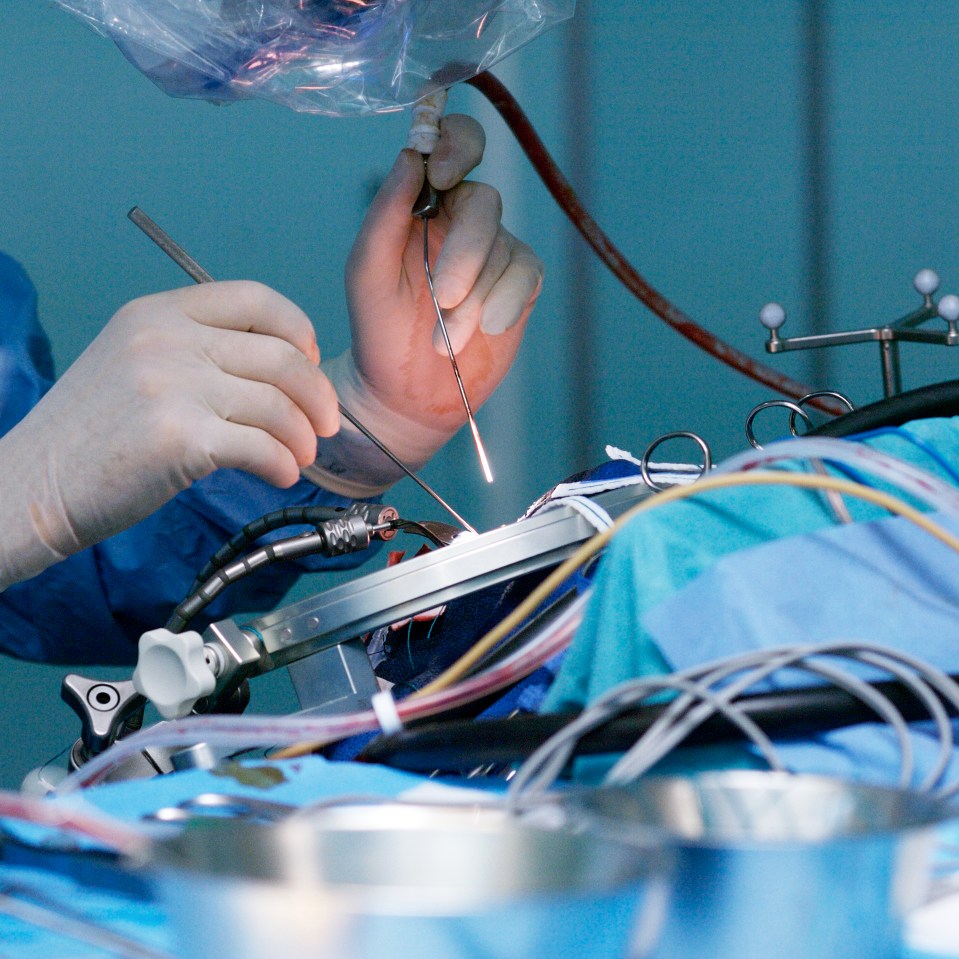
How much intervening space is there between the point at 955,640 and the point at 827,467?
0.35 ft

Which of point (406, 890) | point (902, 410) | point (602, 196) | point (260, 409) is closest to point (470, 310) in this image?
point (260, 409)

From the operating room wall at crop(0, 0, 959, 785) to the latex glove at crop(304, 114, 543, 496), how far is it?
802mm

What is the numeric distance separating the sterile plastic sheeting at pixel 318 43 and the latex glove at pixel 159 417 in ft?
0.54

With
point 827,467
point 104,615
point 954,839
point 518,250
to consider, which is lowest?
point 104,615

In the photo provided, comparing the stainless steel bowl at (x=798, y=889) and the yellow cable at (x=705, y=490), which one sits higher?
the yellow cable at (x=705, y=490)

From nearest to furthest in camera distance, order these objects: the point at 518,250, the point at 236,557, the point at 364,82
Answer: the point at 236,557, the point at 364,82, the point at 518,250

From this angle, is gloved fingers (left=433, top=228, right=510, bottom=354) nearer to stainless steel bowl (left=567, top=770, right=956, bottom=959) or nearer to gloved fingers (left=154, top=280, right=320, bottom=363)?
gloved fingers (left=154, top=280, right=320, bottom=363)

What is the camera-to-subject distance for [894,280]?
6.29 feet

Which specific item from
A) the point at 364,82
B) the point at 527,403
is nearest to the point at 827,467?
the point at 364,82

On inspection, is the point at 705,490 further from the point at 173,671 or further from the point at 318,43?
the point at 318,43

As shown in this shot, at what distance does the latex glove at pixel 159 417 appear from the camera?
33.4 inches

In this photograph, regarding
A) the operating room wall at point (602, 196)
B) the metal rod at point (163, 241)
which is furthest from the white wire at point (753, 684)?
the operating room wall at point (602, 196)

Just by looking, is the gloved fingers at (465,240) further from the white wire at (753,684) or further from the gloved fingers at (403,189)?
the white wire at (753,684)

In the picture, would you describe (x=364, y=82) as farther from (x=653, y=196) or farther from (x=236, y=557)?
(x=653, y=196)
